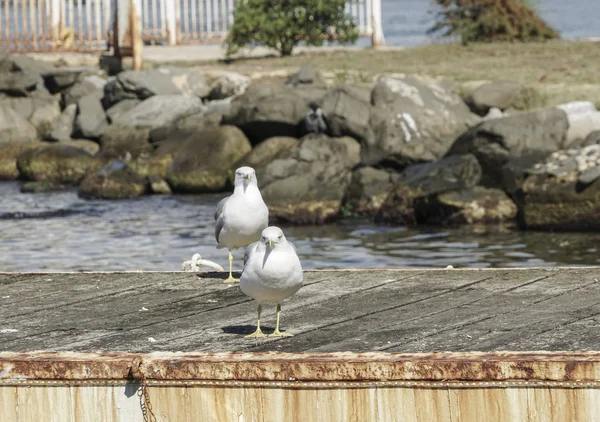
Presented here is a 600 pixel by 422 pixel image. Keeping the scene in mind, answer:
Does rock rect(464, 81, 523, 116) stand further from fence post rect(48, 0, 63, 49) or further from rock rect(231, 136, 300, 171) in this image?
fence post rect(48, 0, 63, 49)

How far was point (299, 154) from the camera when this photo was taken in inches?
838

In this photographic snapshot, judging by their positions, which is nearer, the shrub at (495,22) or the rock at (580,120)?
the rock at (580,120)

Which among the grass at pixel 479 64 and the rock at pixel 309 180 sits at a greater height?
the grass at pixel 479 64

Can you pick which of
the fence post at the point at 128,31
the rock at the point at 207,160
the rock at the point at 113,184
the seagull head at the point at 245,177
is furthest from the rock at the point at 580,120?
the seagull head at the point at 245,177

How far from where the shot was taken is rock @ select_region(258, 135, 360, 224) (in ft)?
64.2

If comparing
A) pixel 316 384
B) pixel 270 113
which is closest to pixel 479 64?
pixel 270 113

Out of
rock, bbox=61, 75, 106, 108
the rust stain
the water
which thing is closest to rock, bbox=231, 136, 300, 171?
the water

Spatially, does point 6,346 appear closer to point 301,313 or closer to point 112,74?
point 301,313

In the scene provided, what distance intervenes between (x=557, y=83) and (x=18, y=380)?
63.1ft

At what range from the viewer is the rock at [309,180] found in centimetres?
1956

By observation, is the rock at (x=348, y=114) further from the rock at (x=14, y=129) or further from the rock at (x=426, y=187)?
the rock at (x=14, y=129)

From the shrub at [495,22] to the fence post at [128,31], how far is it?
7.75 m

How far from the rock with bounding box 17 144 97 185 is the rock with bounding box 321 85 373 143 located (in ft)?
16.9

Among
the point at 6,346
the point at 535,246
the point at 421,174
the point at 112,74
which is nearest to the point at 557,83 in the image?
the point at 421,174
